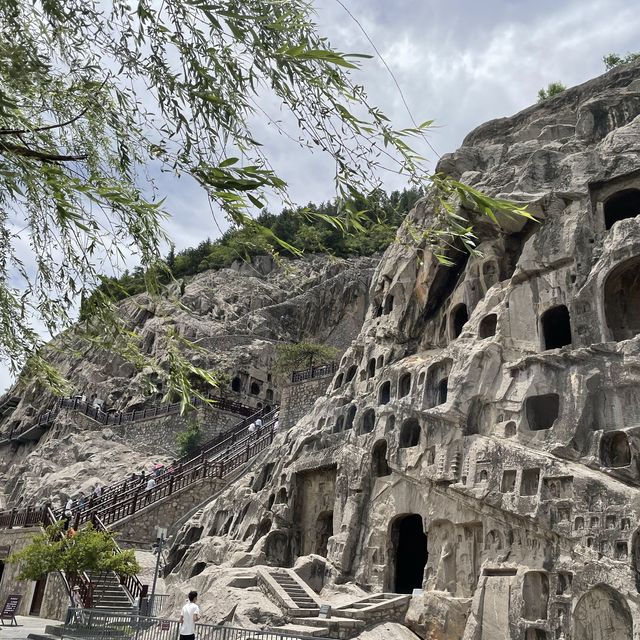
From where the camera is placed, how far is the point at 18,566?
2425cm

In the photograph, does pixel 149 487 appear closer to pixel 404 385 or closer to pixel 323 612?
pixel 404 385

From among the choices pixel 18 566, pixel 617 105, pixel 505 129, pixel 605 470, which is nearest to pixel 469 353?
pixel 605 470

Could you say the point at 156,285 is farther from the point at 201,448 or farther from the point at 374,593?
the point at 201,448

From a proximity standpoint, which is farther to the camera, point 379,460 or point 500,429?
point 379,460

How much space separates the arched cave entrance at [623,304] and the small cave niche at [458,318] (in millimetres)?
5566

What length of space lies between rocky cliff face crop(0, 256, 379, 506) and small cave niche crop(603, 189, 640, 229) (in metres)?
17.1

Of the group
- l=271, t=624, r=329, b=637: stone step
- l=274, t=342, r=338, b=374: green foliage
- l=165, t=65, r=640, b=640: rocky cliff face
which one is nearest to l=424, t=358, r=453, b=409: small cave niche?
l=165, t=65, r=640, b=640: rocky cliff face

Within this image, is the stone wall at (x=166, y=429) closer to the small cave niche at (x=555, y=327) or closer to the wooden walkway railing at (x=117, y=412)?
the wooden walkway railing at (x=117, y=412)

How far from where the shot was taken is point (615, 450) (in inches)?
646

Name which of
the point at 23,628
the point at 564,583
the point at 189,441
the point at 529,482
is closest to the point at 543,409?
the point at 529,482

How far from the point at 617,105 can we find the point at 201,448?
25.1 m

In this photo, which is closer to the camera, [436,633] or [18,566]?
[436,633]

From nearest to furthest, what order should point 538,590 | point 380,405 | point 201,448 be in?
1. point 538,590
2. point 380,405
3. point 201,448

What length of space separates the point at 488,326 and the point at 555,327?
2.22 m
